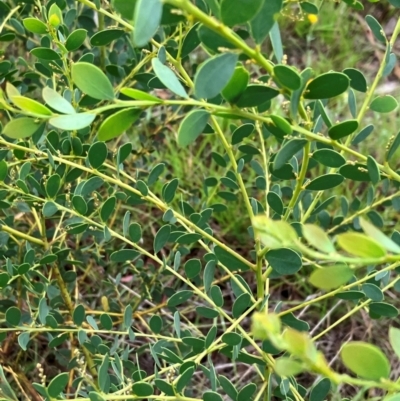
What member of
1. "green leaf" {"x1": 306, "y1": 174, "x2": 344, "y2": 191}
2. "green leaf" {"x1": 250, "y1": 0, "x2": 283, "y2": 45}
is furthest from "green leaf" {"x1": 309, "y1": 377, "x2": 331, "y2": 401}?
"green leaf" {"x1": 250, "y1": 0, "x2": 283, "y2": 45}

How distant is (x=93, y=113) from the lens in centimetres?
39

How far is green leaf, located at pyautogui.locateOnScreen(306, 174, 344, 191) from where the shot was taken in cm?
59

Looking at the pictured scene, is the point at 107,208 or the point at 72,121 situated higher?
the point at 72,121

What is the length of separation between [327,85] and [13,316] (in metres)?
0.52

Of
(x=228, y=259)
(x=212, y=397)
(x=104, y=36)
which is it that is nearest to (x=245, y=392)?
(x=212, y=397)

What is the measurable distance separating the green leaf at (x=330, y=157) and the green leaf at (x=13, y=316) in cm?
44

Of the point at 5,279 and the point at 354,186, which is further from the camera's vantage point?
the point at 354,186

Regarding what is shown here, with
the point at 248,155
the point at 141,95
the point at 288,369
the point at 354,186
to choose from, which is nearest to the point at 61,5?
the point at 248,155

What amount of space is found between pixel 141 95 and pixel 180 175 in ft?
3.49

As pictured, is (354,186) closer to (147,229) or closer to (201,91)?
(147,229)

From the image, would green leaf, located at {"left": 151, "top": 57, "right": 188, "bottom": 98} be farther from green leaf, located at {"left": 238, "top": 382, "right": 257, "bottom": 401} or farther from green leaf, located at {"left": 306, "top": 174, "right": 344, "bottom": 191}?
green leaf, located at {"left": 238, "top": 382, "right": 257, "bottom": 401}

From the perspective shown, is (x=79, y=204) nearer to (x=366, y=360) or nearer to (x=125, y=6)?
(x=125, y=6)

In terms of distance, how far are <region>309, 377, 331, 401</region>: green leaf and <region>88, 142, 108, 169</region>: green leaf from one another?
14.6 inches

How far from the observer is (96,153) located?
2.05ft
